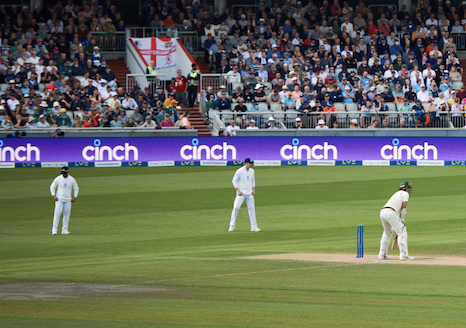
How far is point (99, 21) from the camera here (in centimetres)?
4172

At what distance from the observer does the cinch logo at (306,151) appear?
3309 cm

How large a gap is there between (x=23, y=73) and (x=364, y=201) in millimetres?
18096

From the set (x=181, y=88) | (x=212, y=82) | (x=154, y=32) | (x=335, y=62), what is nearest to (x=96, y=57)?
(x=181, y=88)

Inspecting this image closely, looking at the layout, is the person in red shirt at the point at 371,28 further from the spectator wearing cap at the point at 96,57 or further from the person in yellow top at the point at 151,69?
the spectator wearing cap at the point at 96,57

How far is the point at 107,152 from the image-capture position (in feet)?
107

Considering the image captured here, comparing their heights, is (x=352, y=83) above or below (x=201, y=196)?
above

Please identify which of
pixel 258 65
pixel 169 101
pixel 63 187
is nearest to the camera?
pixel 63 187

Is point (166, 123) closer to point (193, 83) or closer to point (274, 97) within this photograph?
point (193, 83)

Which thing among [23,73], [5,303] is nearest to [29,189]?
[23,73]

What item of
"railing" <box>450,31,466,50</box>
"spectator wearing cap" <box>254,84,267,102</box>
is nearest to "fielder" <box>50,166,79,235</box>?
"spectator wearing cap" <box>254,84,267,102</box>

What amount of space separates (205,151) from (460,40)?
20.1 metres

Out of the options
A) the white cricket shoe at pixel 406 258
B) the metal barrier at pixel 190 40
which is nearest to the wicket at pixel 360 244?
the white cricket shoe at pixel 406 258

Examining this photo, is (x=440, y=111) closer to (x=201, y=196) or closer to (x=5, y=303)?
(x=201, y=196)

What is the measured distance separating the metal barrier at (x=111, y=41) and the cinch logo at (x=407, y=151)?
676 inches
